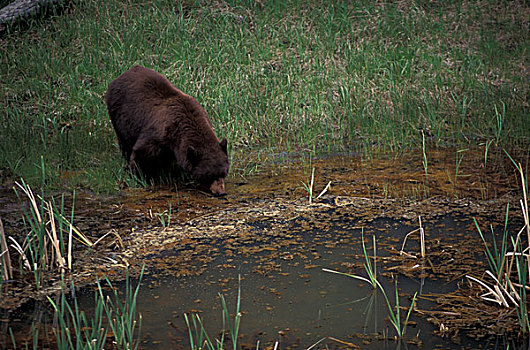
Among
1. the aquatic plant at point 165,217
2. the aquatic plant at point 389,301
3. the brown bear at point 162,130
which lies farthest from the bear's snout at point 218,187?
the aquatic plant at point 389,301

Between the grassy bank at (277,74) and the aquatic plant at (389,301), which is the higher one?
the grassy bank at (277,74)

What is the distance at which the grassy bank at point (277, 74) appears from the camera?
6.94 m

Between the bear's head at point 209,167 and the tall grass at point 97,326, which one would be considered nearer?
the tall grass at point 97,326

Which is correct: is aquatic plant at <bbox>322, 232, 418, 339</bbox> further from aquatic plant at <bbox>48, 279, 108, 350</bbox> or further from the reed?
the reed

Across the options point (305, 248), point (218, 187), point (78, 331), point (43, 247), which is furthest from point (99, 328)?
point (218, 187)

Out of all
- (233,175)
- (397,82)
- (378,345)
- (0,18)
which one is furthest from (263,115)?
(0,18)

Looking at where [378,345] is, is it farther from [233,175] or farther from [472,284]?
[233,175]

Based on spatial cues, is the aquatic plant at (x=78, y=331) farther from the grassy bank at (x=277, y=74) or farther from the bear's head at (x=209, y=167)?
the grassy bank at (x=277, y=74)

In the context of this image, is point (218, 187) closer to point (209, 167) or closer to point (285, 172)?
point (209, 167)

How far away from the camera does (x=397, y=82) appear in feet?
27.5

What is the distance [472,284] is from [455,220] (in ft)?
3.92

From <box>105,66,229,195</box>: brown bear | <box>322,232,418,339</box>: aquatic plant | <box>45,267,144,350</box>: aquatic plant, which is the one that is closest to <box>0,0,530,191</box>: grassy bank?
<box>105,66,229,195</box>: brown bear

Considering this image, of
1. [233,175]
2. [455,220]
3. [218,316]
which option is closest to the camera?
[218,316]

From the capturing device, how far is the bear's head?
17.9 ft
